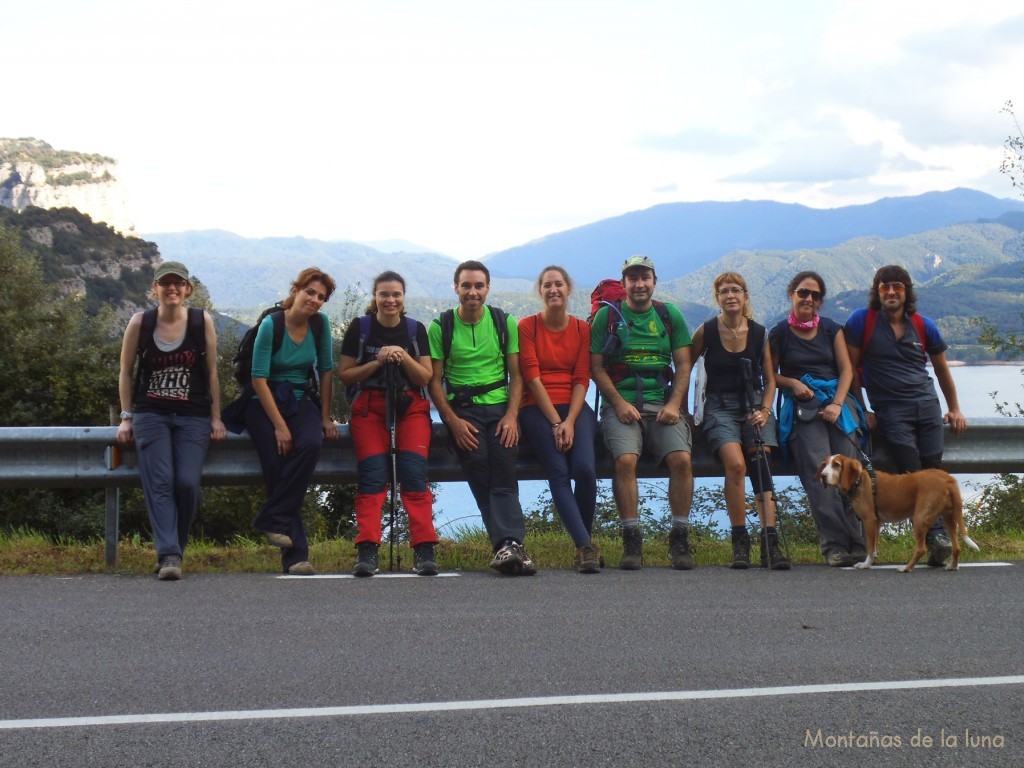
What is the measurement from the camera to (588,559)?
738cm

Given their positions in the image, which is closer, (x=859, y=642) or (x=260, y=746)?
(x=260, y=746)

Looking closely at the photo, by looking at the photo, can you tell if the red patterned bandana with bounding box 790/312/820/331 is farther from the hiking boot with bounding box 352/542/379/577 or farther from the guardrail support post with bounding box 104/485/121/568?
the guardrail support post with bounding box 104/485/121/568

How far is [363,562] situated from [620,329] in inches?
100

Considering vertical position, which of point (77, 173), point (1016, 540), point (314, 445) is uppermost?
point (77, 173)

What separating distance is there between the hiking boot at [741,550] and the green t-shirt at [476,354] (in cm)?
189

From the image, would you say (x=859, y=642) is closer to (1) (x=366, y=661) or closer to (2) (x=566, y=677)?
(2) (x=566, y=677)

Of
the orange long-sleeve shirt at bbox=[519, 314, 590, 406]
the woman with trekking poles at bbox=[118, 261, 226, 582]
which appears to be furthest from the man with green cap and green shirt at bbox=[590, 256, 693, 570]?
the woman with trekking poles at bbox=[118, 261, 226, 582]

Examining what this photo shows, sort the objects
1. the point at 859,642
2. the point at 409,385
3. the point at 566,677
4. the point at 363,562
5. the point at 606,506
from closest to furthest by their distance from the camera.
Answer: the point at 566,677, the point at 859,642, the point at 363,562, the point at 409,385, the point at 606,506

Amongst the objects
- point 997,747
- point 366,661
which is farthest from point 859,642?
point 366,661

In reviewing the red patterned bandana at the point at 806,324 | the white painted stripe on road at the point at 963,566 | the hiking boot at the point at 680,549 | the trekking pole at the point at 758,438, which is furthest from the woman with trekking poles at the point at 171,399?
the white painted stripe on road at the point at 963,566

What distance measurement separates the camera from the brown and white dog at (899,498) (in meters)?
7.45

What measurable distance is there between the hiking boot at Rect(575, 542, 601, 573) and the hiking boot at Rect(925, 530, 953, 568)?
7.48 ft

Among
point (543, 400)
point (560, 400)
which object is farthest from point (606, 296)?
point (543, 400)

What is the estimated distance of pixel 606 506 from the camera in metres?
10.3
